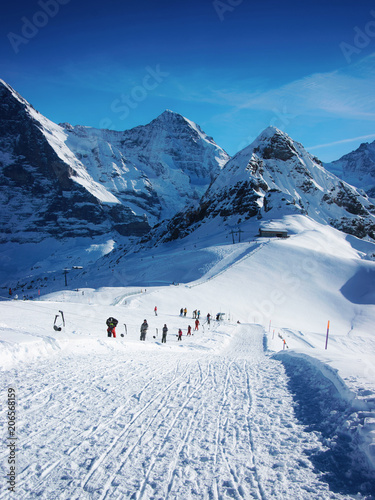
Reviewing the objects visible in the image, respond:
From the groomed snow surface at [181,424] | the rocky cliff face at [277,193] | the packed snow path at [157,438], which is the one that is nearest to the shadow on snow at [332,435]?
the groomed snow surface at [181,424]

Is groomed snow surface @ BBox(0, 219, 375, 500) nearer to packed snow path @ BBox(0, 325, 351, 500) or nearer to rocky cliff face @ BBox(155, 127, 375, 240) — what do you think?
packed snow path @ BBox(0, 325, 351, 500)

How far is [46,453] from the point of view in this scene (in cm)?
450

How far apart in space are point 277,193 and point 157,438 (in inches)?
4534

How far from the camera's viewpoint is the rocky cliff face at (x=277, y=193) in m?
108

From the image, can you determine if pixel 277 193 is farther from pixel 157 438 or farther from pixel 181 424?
pixel 157 438

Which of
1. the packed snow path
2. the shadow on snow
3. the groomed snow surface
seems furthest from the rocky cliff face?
the packed snow path

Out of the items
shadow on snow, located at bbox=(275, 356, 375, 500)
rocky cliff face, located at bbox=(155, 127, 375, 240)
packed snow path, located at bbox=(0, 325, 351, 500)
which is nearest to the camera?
packed snow path, located at bbox=(0, 325, 351, 500)

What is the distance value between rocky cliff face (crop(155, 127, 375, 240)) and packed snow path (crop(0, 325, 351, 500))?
316 ft

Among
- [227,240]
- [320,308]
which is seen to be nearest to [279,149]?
[227,240]

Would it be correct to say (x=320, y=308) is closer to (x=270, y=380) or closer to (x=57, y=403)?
(x=270, y=380)

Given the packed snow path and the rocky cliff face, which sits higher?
the rocky cliff face

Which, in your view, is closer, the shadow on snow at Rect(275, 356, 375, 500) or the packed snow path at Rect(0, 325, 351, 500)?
the packed snow path at Rect(0, 325, 351, 500)

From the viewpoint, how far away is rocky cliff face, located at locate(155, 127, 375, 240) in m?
108

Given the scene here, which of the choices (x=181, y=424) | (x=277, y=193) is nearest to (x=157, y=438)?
(x=181, y=424)
